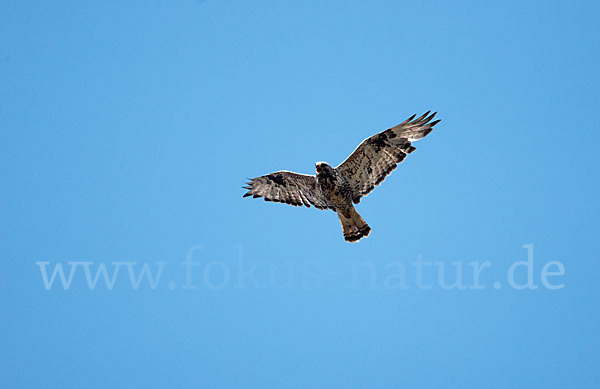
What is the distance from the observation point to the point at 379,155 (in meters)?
13.2

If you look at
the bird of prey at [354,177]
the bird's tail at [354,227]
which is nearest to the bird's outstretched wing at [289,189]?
the bird of prey at [354,177]

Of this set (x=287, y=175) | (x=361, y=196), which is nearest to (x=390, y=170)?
(x=361, y=196)

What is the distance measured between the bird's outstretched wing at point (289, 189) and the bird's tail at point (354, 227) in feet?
1.31

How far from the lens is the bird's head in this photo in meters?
12.8

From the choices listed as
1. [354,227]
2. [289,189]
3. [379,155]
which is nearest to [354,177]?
[379,155]

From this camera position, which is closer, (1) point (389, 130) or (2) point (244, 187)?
(1) point (389, 130)

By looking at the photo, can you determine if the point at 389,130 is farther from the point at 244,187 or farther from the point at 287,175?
the point at 244,187

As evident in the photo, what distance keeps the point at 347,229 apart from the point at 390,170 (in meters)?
1.55

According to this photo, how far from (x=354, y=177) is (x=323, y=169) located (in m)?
0.88

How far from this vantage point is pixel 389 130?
12961 millimetres

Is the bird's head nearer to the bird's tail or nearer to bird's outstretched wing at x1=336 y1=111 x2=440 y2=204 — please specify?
bird's outstretched wing at x1=336 y1=111 x2=440 y2=204

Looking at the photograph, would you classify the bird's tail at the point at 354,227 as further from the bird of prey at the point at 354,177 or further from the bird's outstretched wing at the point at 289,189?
the bird's outstretched wing at the point at 289,189

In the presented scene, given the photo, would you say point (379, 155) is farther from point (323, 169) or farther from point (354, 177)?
point (323, 169)

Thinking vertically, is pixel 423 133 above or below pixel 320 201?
above
